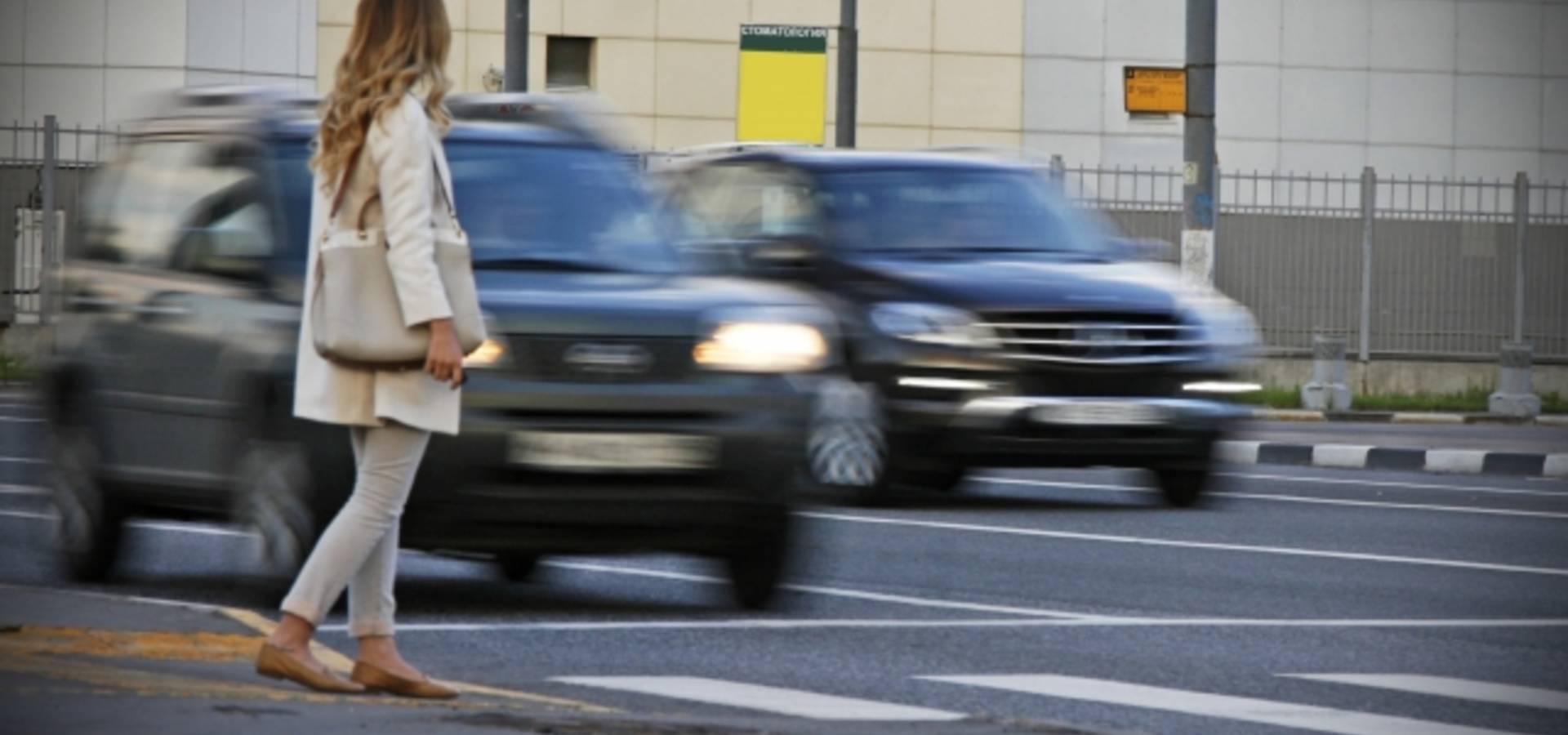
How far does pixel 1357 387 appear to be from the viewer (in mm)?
33031

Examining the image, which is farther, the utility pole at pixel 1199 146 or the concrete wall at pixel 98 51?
the concrete wall at pixel 98 51

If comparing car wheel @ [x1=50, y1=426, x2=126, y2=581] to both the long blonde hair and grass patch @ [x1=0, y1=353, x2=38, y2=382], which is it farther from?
grass patch @ [x1=0, y1=353, x2=38, y2=382]

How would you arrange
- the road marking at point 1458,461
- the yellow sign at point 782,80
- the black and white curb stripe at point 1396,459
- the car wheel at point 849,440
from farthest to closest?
the yellow sign at point 782,80 → the road marking at point 1458,461 → the black and white curb stripe at point 1396,459 → the car wheel at point 849,440

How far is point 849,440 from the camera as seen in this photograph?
53.8ft

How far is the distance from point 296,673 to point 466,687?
24.7 inches

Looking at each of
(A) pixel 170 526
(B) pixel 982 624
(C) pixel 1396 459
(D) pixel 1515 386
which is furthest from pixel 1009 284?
(D) pixel 1515 386

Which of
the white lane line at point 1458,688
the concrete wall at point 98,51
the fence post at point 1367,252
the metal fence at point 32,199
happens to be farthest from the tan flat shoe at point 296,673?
the concrete wall at point 98,51

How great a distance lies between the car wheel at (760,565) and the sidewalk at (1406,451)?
984 cm

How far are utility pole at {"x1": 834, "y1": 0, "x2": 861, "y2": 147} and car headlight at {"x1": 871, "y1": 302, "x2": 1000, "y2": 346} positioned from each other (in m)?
15.7

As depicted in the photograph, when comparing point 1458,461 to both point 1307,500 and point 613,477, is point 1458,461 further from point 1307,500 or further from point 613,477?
point 613,477

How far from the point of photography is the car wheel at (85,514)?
38.8 feet

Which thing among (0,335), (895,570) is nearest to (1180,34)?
(0,335)

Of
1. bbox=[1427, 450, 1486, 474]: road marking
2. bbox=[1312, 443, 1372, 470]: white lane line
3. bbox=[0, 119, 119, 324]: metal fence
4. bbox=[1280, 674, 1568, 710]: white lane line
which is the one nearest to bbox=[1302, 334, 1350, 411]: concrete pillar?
bbox=[1312, 443, 1372, 470]: white lane line

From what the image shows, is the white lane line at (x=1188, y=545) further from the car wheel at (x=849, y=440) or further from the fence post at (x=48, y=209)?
the fence post at (x=48, y=209)
